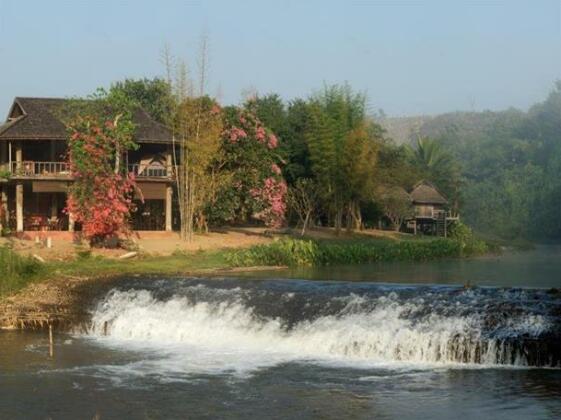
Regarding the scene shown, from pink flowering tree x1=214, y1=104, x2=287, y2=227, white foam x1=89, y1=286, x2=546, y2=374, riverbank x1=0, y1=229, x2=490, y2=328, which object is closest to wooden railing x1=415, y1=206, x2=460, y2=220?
riverbank x1=0, y1=229, x2=490, y2=328

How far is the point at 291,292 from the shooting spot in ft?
59.8

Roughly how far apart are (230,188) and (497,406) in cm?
2600

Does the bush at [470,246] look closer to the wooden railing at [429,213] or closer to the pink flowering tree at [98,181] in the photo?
the wooden railing at [429,213]

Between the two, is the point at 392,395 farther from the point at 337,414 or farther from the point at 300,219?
the point at 300,219

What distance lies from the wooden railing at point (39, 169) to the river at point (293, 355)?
14.1 metres

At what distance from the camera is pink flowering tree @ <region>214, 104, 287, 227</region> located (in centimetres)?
3672

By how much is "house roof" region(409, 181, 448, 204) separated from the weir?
32.7m

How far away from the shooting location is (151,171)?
36125 mm

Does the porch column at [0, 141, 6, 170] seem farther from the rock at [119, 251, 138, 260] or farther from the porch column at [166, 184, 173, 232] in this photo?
the rock at [119, 251, 138, 260]

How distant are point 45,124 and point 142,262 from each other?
10.4 meters

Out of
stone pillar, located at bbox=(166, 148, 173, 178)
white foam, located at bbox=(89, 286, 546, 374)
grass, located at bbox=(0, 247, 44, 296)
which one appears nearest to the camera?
white foam, located at bbox=(89, 286, 546, 374)

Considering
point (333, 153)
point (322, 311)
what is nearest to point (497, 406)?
point (322, 311)

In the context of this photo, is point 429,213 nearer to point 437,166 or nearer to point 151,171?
point 437,166

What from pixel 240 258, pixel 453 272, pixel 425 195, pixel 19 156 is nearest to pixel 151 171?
pixel 19 156
